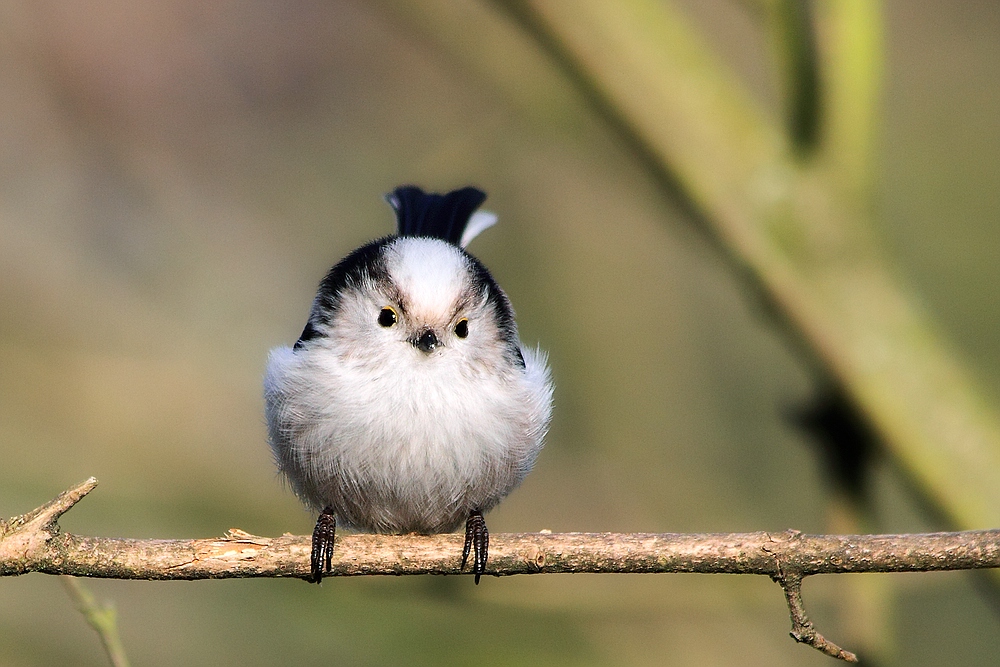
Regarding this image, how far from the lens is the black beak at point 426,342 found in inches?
111

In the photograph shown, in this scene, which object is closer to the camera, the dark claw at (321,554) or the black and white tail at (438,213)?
the dark claw at (321,554)

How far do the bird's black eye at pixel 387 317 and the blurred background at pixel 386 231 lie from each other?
1.01 m

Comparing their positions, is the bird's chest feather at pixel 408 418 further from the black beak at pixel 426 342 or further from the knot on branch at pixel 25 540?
the knot on branch at pixel 25 540

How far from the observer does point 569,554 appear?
2.28 m

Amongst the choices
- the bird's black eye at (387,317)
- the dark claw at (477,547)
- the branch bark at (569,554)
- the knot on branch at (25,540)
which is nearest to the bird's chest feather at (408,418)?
the bird's black eye at (387,317)

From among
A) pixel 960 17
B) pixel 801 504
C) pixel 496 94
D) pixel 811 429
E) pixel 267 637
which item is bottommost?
pixel 267 637

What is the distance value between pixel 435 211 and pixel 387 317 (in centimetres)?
93

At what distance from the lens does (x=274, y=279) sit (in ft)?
16.9

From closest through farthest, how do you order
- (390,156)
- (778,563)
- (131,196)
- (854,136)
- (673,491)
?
(778,563) < (854,136) < (673,491) < (131,196) < (390,156)

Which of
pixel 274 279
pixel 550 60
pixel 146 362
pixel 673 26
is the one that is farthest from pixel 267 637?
pixel 673 26

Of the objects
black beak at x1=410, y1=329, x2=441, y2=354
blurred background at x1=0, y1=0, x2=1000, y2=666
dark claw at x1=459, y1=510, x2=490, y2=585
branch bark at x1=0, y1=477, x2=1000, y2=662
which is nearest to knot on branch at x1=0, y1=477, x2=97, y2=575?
branch bark at x1=0, y1=477, x2=1000, y2=662

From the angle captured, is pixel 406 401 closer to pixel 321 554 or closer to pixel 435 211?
pixel 321 554

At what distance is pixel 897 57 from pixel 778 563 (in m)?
4.60

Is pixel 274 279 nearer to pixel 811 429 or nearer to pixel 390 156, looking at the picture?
pixel 390 156
